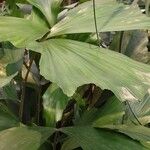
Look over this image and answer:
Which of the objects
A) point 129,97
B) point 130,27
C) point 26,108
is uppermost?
point 130,27

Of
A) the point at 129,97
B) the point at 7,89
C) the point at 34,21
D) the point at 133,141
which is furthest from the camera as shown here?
the point at 7,89

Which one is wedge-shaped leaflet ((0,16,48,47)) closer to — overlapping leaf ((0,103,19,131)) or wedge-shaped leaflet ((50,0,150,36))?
wedge-shaped leaflet ((50,0,150,36))

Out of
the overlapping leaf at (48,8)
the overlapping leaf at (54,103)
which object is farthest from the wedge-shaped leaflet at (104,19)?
the overlapping leaf at (54,103)

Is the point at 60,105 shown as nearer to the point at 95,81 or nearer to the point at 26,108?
the point at 26,108

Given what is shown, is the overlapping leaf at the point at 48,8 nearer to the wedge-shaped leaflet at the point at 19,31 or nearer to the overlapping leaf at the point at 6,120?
the wedge-shaped leaflet at the point at 19,31

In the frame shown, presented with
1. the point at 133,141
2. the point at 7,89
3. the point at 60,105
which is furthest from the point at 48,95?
the point at 133,141

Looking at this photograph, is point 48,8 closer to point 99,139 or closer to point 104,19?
point 104,19
